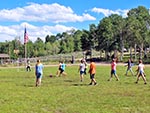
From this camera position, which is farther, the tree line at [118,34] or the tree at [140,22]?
the tree line at [118,34]

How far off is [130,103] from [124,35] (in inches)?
3403

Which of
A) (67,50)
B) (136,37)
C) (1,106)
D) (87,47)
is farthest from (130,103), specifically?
(67,50)

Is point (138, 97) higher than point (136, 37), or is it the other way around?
point (136, 37)

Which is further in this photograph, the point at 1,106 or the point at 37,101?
the point at 37,101

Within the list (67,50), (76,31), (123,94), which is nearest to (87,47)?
(67,50)

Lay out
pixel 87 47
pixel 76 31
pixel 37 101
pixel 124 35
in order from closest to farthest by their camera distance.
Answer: pixel 37 101
pixel 124 35
pixel 87 47
pixel 76 31

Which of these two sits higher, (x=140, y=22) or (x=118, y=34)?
(x=140, y=22)

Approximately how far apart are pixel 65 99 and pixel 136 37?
79615mm

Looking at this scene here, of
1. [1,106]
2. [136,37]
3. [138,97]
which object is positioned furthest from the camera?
[136,37]

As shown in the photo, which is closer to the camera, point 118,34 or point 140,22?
point 140,22

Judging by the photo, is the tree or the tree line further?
the tree line

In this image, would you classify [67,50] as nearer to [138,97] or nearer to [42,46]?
[42,46]

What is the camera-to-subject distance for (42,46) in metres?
158

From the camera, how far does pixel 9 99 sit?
17031 mm
